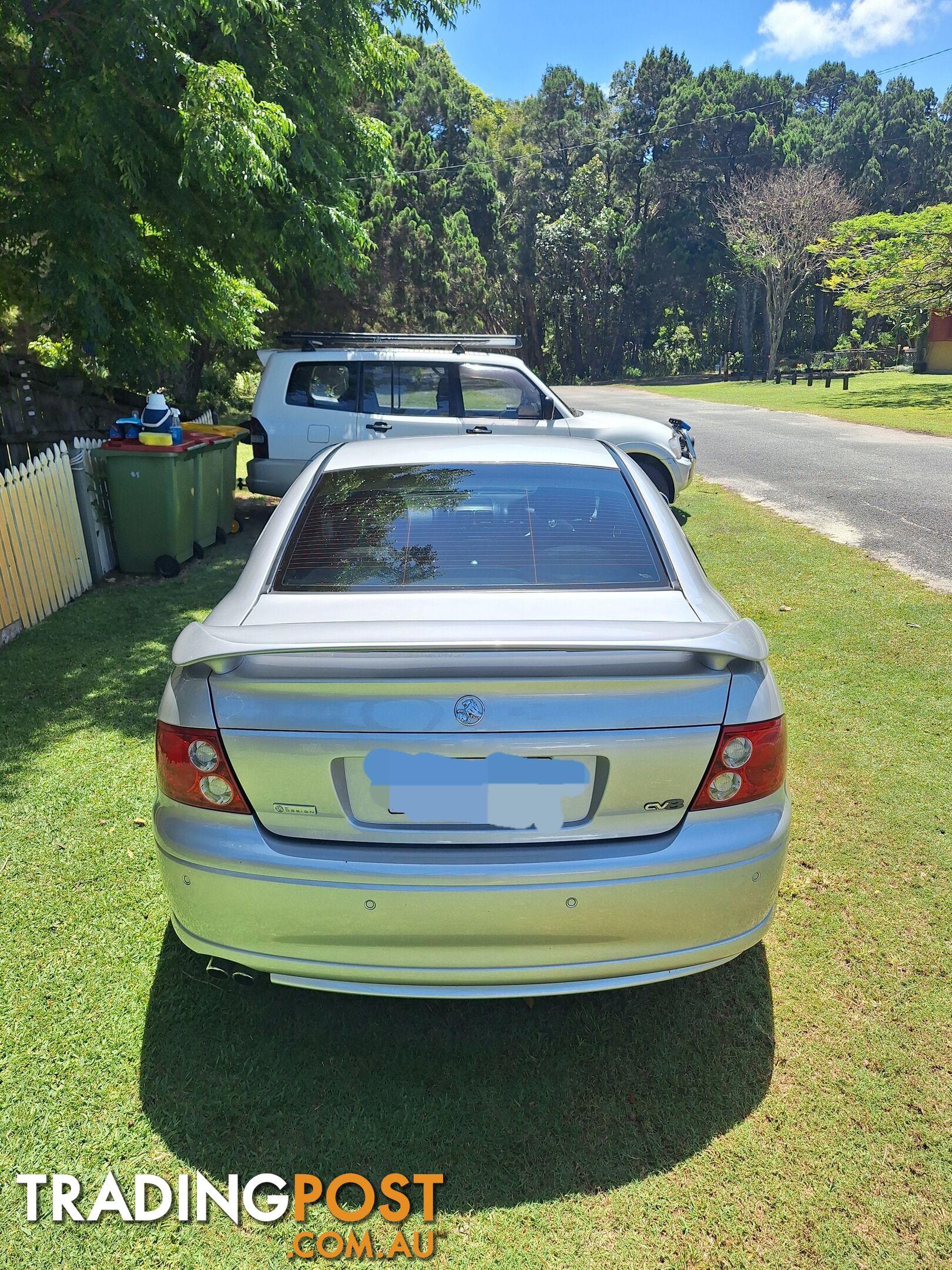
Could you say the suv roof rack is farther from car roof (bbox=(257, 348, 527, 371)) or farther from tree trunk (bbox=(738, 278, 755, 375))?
tree trunk (bbox=(738, 278, 755, 375))

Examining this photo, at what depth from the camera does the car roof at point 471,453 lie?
3396mm

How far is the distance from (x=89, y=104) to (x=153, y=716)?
4.94 metres

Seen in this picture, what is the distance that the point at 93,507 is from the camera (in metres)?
7.38

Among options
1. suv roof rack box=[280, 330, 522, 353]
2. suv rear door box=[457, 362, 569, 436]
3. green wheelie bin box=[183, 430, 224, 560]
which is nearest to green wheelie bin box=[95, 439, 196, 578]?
green wheelie bin box=[183, 430, 224, 560]

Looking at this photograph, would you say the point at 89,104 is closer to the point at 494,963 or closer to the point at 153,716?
the point at 153,716

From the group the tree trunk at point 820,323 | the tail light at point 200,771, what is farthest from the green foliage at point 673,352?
the tail light at point 200,771

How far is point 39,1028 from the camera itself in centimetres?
268

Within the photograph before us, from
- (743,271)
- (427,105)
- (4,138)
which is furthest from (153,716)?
(743,271)

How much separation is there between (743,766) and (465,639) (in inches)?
31.4

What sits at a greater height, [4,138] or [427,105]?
[427,105]

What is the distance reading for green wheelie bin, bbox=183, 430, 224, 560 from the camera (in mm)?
8016

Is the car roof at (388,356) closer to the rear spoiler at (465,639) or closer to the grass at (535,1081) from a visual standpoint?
the grass at (535,1081)

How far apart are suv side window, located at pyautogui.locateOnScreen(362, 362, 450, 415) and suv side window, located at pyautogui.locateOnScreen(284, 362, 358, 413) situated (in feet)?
0.52

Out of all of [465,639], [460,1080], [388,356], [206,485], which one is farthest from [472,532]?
[388,356]
